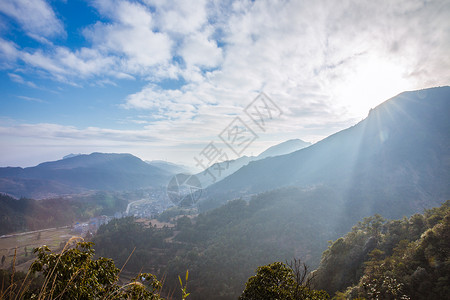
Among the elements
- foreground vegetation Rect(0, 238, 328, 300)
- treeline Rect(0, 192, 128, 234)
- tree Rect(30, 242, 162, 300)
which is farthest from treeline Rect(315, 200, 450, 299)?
treeline Rect(0, 192, 128, 234)

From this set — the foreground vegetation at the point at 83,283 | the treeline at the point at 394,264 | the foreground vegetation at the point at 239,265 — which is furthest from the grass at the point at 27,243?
the treeline at the point at 394,264

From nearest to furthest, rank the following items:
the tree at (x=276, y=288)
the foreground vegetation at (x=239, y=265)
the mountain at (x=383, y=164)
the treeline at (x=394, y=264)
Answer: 1. the foreground vegetation at (x=239, y=265)
2. the tree at (x=276, y=288)
3. the treeline at (x=394, y=264)
4. the mountain at (x=383, y=164)

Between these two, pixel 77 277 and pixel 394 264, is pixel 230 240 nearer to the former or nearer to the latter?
Result: pixel 394 264

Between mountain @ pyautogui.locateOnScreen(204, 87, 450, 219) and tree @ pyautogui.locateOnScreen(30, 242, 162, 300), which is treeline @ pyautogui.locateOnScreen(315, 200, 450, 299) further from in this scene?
mountain @ pyautogui.locateOnScreen(204, 87, 450, 219)

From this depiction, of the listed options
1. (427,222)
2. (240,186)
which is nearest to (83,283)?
(427,222)

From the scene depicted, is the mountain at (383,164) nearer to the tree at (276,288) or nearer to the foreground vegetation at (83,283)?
the tree at (276,288)

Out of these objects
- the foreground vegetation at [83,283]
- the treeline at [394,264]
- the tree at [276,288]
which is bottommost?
the treeline at [394,264]

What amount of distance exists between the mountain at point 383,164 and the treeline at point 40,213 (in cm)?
8152

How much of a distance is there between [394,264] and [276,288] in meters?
18.2

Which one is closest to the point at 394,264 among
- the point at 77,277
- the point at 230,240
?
the point at 77,277

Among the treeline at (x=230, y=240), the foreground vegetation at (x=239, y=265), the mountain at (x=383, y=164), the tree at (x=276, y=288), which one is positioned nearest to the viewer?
the foreground vegetation at (x=239, y=265)

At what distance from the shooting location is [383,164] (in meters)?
110

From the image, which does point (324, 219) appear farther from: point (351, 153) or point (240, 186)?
point (240, 186)

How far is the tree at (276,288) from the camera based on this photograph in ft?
22.3
